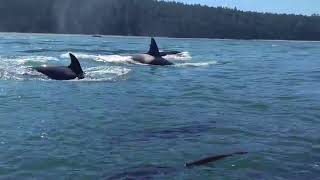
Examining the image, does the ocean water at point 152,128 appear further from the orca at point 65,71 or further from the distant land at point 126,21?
the distant land at point 126,21

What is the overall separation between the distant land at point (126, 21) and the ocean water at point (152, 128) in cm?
14694

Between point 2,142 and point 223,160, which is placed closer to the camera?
point 223,160

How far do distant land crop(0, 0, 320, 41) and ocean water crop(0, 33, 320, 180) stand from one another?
147 metres

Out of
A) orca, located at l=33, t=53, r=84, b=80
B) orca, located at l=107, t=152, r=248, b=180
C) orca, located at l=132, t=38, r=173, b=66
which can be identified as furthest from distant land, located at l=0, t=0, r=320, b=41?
orca, located at l=107, t=152, r=248, b=180

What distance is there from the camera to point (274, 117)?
64.7ft

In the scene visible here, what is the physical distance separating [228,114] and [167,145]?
570cm

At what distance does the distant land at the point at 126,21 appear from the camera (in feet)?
569

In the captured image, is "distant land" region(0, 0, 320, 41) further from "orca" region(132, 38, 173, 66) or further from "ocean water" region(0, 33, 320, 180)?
"ocean water" region(0, 33, 320, 180)

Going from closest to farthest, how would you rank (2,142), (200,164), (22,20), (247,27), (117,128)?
(200,164) → (2,142) → (117,128) → (22,20) → (247,27)

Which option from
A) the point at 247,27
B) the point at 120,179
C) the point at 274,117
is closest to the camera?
the point at 120,179

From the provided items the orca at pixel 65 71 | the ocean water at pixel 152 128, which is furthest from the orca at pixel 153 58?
the orca at pixel 65 71

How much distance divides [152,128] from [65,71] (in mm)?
13302

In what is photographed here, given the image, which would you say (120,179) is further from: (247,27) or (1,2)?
(247,27)

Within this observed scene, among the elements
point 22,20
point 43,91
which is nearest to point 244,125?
point 43,91
